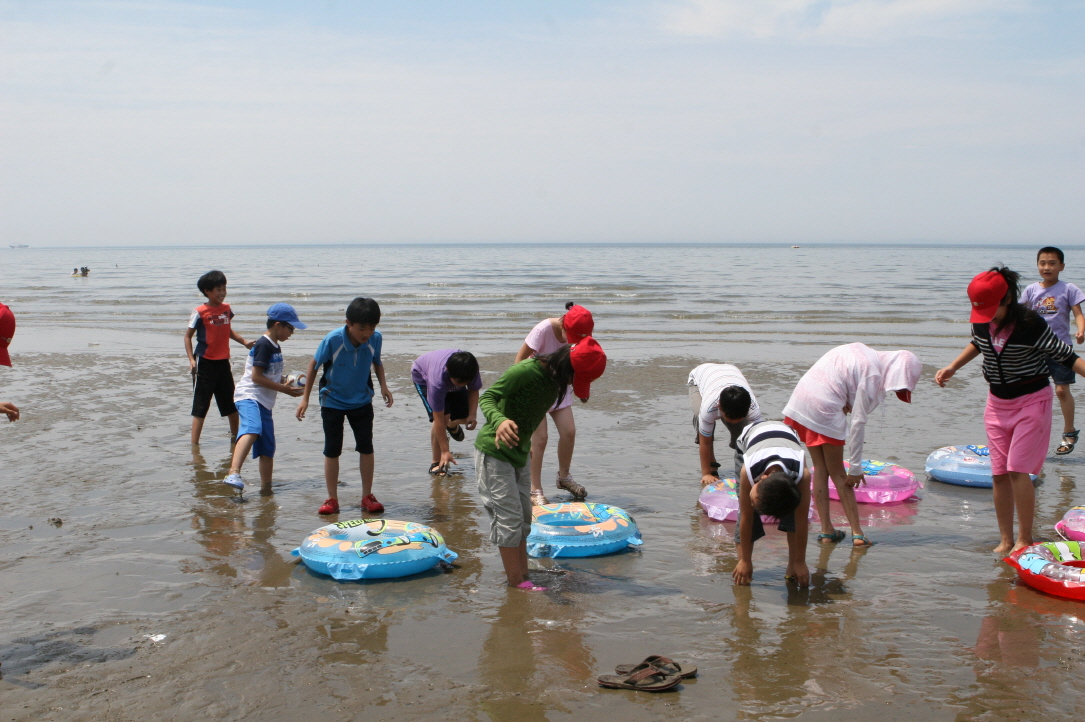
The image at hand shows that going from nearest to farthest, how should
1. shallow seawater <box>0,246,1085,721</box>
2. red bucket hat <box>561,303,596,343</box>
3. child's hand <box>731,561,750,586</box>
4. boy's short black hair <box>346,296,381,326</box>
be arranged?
shallow seawater <box>0,246,1085,721</box> < child's hand <box>731,561,750,586</box> < red bucket hat <box>561,303,596,343</box> < boy's short black hair <box>346,296,381,326</box>

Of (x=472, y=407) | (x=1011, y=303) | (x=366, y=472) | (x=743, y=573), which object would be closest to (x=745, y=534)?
(x=743, y=573)

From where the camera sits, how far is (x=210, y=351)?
27.8 feet

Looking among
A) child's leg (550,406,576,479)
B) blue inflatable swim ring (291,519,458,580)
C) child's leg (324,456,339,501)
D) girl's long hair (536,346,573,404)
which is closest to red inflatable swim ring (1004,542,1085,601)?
girl's long hair (536,346,573,404)

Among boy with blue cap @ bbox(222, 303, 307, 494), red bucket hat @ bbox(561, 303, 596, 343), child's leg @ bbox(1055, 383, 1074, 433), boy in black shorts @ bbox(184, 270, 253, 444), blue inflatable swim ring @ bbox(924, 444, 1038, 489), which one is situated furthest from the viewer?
boy in black shorts @ bbox(184, 270, 253, 444)

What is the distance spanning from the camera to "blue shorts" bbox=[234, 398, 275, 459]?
7.09 meters

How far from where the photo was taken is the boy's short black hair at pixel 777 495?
4.48 m

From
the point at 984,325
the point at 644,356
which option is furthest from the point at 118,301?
the point at 984,325

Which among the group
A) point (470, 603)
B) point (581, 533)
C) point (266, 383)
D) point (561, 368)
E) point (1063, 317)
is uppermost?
point (1063, 317)

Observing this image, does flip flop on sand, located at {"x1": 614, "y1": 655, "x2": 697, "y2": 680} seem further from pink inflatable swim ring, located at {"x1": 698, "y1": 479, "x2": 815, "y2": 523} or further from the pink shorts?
the pink shorts

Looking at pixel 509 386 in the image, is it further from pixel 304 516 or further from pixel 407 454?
pixel 407 454

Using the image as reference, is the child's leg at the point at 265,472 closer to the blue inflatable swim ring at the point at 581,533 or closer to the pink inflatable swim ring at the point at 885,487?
the blue inflatable swim ring at the point at 581,533

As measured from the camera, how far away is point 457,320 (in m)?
23.8

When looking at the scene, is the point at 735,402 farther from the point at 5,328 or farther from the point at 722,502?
the point at 5,328

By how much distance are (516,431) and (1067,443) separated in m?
6.27
